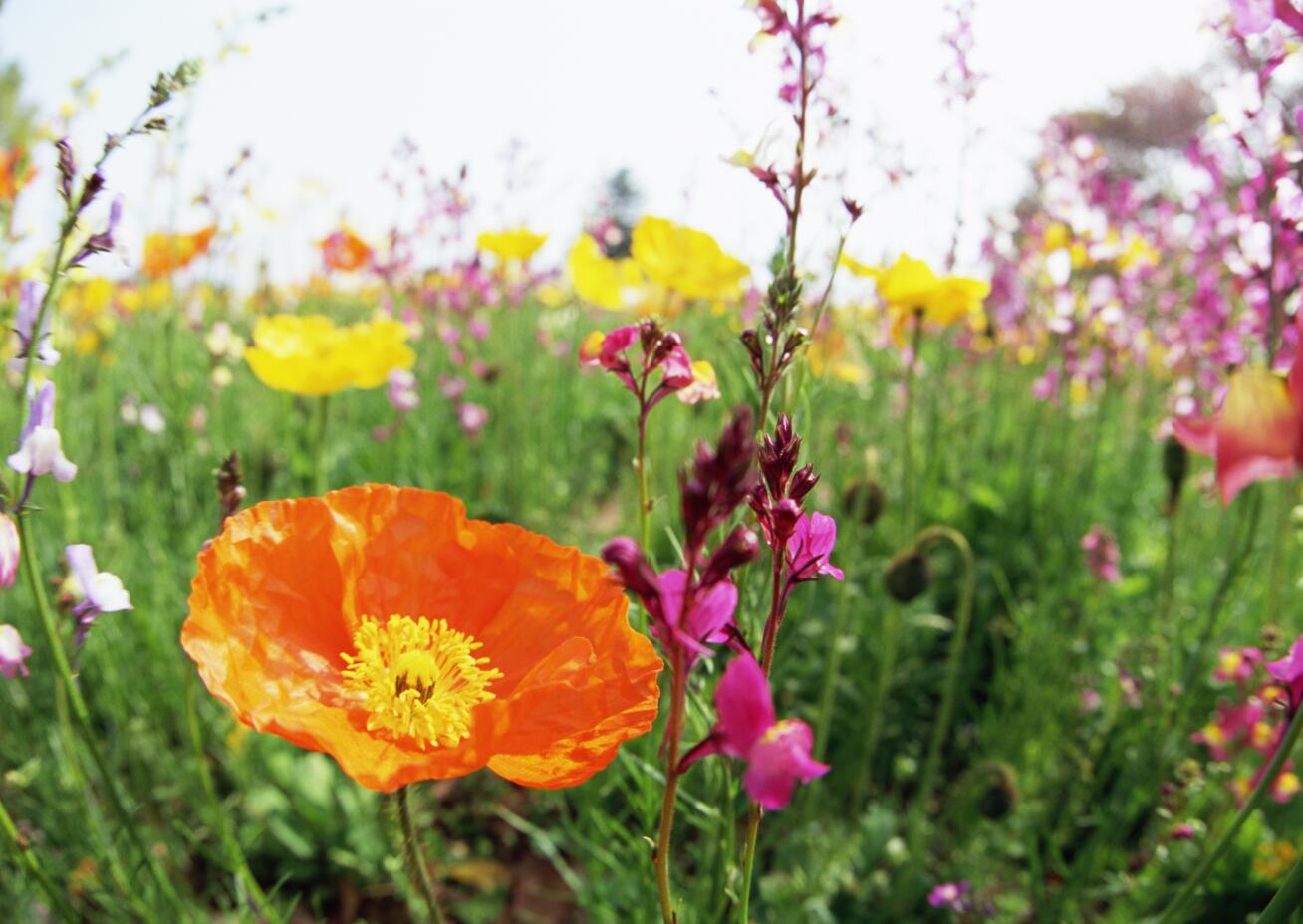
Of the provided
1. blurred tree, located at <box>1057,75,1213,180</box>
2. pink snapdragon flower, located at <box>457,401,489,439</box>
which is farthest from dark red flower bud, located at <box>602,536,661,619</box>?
blurred tree, located at <box>1057,75,1213,180</box>

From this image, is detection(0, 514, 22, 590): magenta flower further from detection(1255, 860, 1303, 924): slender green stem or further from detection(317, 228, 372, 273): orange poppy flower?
detection(317, 228, 372, 273): orange poppy flower

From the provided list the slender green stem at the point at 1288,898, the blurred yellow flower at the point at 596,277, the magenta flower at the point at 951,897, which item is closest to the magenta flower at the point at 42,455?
the slender green stem at the point at 1288,898

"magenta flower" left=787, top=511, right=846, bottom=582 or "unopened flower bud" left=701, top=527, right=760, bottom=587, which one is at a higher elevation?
"unopened flower bud" left=701, top=527, right=760, bottom=587

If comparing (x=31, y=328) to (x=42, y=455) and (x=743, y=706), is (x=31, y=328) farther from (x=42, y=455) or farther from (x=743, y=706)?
(x=743, y=706)

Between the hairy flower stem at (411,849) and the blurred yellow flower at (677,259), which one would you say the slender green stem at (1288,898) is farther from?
the blurred yellow flower at (677,259)

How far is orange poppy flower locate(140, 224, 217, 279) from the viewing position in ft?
8.73

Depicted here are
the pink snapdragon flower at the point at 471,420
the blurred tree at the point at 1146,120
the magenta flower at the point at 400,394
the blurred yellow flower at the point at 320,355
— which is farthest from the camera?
the blurred tree at the point at 1146,120

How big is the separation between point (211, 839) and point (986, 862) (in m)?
1.51

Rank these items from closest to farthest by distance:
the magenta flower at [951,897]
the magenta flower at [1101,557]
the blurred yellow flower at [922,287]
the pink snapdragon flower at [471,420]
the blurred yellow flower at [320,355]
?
the magenta flower at [951,897] < the blurred yellow flower at [320,355] < the blurred yellow flower at [922,287] < the magenta flower at [1101,557] < the pink snapdragon flower at [471,420]

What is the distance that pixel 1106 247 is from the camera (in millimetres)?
2826

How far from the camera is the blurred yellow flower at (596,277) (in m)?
2.59

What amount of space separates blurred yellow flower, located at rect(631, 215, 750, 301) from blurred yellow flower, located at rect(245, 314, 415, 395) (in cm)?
50

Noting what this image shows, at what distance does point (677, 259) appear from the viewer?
6.41 feet

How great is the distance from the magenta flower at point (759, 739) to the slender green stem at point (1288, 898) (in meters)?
0.29
